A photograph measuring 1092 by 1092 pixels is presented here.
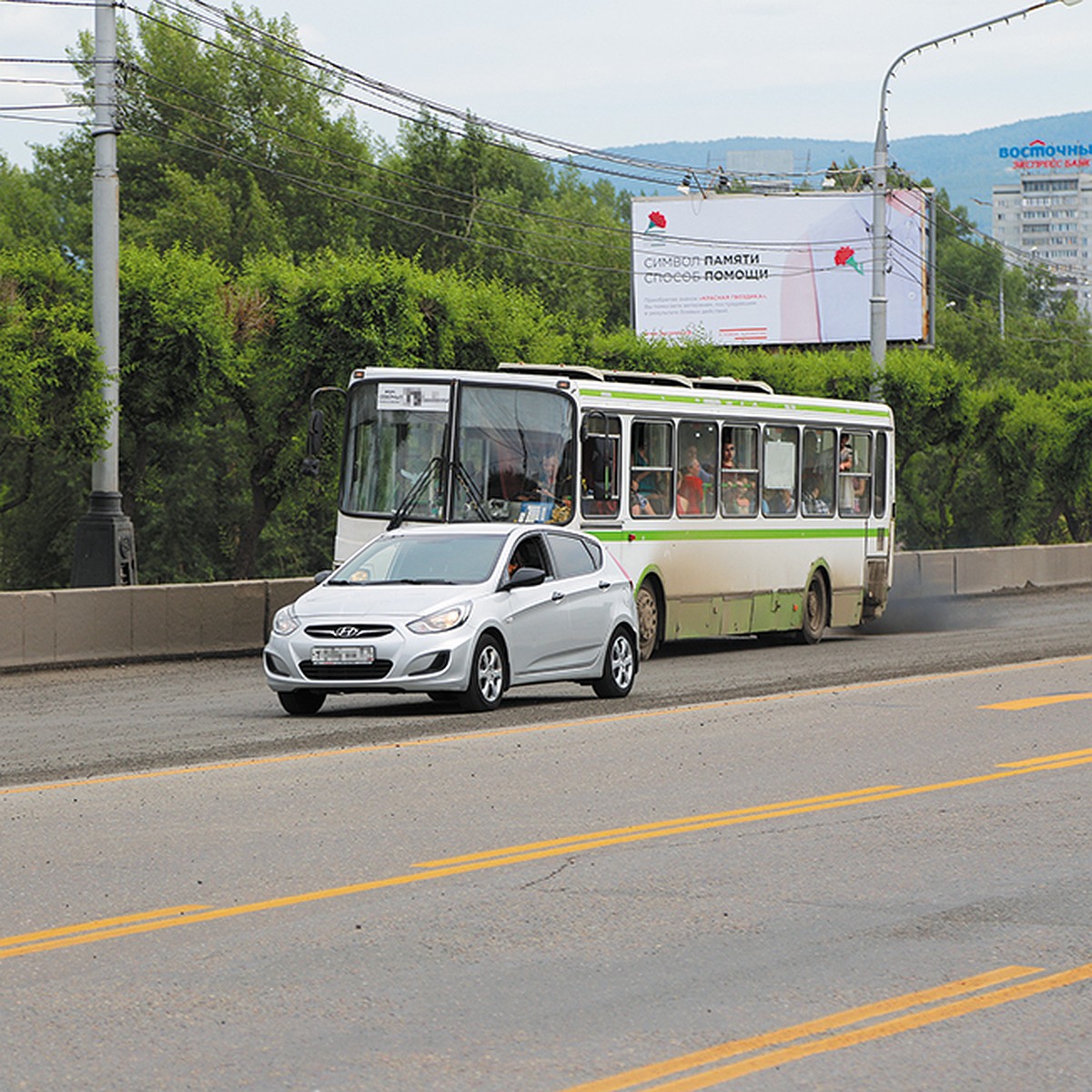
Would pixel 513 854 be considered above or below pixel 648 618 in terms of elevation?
above

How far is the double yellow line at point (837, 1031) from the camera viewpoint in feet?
17.7

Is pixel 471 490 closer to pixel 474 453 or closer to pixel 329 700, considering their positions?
pixel 474 453

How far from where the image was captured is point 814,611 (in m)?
26.5

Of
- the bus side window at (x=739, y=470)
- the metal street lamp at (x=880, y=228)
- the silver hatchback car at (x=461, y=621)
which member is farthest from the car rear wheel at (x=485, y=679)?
the metal street lamp at (x=880, y=228)

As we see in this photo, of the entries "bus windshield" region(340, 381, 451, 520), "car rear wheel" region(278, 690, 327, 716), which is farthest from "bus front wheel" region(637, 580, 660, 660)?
"car rear wheel" region(278, 690, 327, 716)

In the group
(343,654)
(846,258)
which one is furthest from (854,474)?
(846,258)

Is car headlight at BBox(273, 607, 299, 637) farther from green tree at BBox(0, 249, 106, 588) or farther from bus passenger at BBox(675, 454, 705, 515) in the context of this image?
green tree at BBox(0, 249, 106, 588)

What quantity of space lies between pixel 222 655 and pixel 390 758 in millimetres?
11679

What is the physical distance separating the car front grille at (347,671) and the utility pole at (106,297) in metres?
8.94

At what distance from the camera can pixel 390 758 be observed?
1249 cm

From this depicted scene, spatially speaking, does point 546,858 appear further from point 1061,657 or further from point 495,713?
point 1061,657

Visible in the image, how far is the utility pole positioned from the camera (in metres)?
23.7

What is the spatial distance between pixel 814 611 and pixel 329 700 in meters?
10.6

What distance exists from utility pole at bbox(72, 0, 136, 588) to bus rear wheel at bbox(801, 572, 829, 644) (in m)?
8.68
